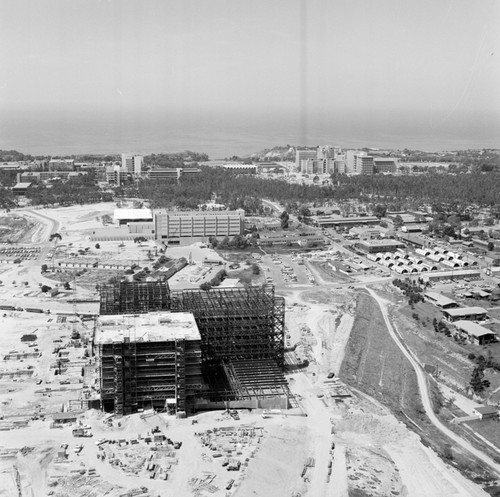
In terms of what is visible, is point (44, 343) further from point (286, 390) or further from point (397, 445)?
point (397, 445)

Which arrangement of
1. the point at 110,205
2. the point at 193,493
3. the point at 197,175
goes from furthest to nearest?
1. the point at 197,175
2. the point at 110,205
3. the point at 193,493

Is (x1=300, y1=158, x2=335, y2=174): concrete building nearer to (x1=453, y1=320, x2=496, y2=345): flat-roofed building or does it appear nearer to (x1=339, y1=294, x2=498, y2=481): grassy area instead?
(x1=339, y1=294, x2=498, y2=481): grassy area

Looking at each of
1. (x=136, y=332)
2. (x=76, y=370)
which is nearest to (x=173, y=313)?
(x=136, y=332)

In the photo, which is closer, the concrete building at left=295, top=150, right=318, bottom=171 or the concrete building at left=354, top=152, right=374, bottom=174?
the concrete building at left=354, top=152, right=374, bottom=174

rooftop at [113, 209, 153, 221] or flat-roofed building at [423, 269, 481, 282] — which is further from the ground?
rooftop at [113, 209, 153, 221]

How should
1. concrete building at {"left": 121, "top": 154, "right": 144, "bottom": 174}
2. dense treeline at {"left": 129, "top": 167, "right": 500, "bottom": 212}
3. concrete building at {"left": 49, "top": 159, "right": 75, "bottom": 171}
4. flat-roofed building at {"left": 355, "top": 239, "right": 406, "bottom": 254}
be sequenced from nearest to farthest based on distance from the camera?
flat-roofed building at {"left": 355, "top": 239, "right": 406, "bottom": 254} → dense treeline at {"left": 129, "top": 167, "right": 500, "bottom": 212} → concrete building at {"left": 121, "top": 154, "right": 144, "bottom": 174} → concrete building at {"left": 49, "top": 159, "right": 75, "bottom": 171}

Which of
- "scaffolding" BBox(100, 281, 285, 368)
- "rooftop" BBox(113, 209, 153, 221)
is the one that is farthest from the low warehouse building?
"scaffolding" BBox(100, 281, 285, 368)
